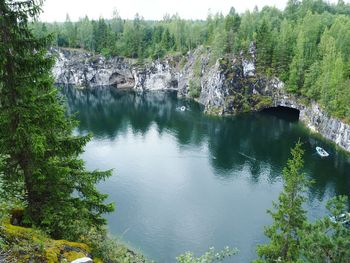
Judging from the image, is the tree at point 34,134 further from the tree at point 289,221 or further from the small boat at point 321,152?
the small boat at point 321,152

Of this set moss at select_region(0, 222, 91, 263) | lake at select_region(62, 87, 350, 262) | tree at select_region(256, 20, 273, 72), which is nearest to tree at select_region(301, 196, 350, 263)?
moss at select_region(0, 222, 91, 263)

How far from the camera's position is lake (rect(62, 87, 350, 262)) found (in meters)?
44.8

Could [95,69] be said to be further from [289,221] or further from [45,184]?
[45,184]

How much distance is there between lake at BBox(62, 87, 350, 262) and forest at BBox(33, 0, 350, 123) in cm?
1156

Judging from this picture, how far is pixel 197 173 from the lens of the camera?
62969 millimetres

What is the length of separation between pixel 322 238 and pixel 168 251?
3025cm

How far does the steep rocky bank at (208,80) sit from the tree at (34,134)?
70195mm

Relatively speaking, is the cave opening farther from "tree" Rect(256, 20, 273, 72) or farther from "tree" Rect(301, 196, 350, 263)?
"tree" Rect(301, 196, 350, 263)

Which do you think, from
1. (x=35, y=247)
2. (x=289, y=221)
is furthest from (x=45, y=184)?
(x=289, y=221)

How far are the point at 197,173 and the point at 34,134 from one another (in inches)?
2034

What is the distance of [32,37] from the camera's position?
42.8 ft

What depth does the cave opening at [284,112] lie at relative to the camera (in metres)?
99.4

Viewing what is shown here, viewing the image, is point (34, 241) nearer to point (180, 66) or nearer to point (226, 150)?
point (226, 150)

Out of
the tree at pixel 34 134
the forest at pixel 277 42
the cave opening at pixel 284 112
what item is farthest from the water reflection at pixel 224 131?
the tree at pixel 34 134
